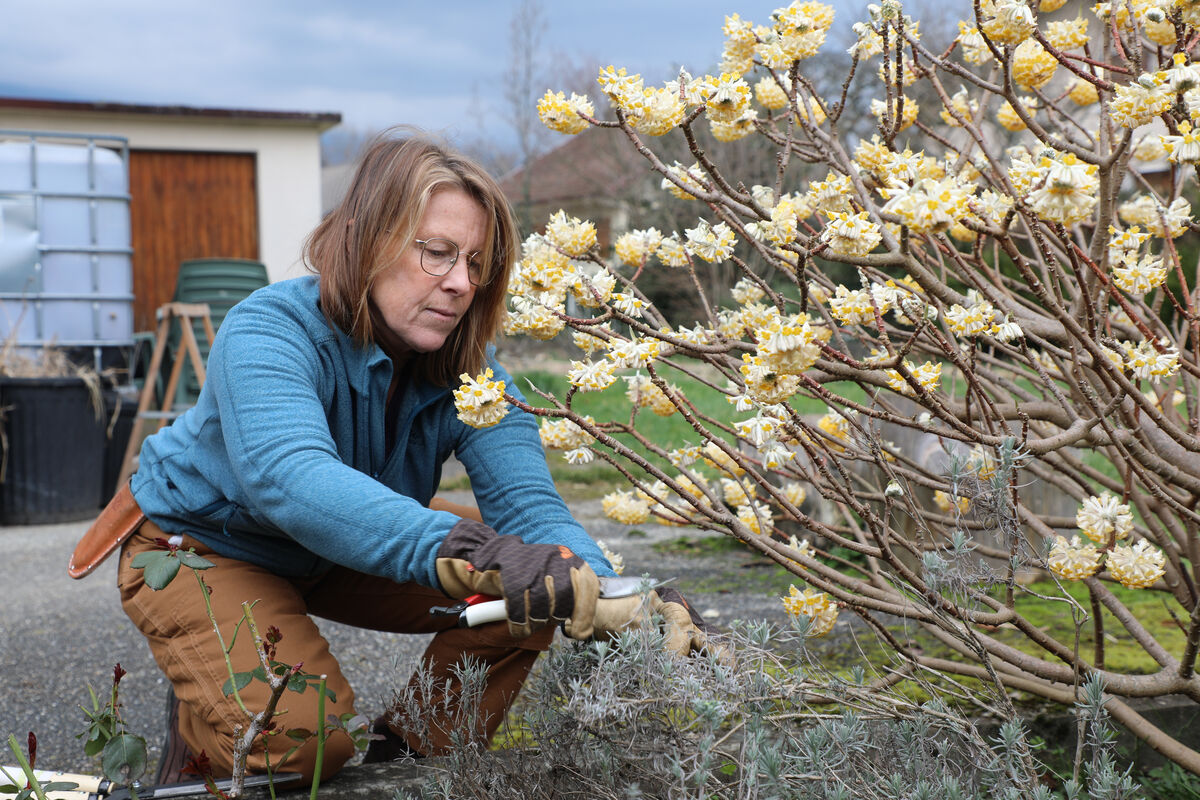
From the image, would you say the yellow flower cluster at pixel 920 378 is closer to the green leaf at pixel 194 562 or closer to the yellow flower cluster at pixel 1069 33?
the yellow flower cluster at pixel 1069 33

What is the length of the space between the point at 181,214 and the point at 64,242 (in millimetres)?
4041

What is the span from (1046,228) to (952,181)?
72cm

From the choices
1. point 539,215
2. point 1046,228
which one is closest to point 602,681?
point 1046,228

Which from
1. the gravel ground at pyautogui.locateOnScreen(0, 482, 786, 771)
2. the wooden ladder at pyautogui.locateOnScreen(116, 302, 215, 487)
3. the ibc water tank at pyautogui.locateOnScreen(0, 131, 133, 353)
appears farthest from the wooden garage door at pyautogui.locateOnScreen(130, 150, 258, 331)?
the gravel ground at pyautogui.locateOnScreen(0, 482, 786, 771)

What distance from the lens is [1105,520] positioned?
174 cm

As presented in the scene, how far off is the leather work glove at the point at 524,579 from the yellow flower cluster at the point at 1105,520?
871mm

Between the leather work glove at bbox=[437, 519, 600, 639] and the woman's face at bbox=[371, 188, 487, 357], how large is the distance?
0.63 meters

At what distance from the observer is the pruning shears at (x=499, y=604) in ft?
4.91

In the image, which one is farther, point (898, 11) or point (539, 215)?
point (539, 215)

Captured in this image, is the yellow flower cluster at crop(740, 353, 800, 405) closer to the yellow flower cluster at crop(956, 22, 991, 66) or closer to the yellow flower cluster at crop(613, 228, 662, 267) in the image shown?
the yellow flower cluster at crop(613, 228, 662, 267)

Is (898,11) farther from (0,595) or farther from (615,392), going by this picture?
(615,392)

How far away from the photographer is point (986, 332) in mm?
1621

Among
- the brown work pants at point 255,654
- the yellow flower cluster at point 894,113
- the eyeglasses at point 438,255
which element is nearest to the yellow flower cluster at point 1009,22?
the yellow flower cluster at point 894,113

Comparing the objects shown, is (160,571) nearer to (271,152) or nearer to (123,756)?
(123,756)
